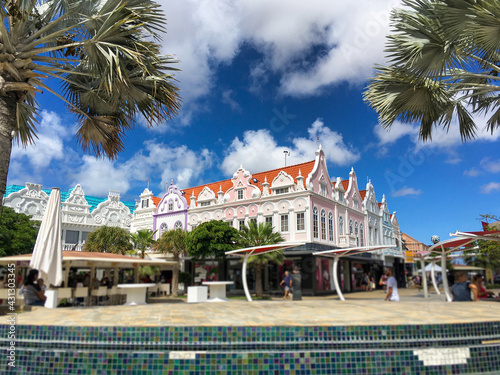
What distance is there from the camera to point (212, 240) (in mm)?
26516

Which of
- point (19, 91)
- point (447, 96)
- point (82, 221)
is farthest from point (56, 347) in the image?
point (82, 221)

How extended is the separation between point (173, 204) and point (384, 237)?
2123cm

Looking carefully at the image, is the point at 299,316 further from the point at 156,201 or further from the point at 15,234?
the point at 156,201

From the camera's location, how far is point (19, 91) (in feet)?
27.2

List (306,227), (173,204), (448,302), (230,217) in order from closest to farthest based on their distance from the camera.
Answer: (448,302), (306,227), (230,217), (173,204)

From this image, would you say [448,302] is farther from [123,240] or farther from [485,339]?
[123,240]

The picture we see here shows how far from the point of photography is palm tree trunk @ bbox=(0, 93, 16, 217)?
7703mm

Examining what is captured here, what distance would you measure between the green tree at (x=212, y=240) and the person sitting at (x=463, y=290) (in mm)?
17811

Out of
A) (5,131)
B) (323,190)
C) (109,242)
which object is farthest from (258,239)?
(5,131)

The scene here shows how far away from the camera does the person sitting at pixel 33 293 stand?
914 centimetres

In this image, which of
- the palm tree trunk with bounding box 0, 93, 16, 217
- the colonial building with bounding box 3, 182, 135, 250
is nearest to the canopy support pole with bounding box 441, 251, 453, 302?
the palm tree trunk with bounding box 0, 93, 16, 217

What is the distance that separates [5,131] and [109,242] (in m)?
22.0

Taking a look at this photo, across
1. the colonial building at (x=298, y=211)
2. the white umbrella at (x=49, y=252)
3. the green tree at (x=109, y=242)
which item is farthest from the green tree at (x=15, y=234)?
the white umbrella at (x=49, y=252)

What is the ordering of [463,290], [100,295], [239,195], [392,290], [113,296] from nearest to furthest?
[463,290], [392,290], [100,295], [113,296], [239,195]
